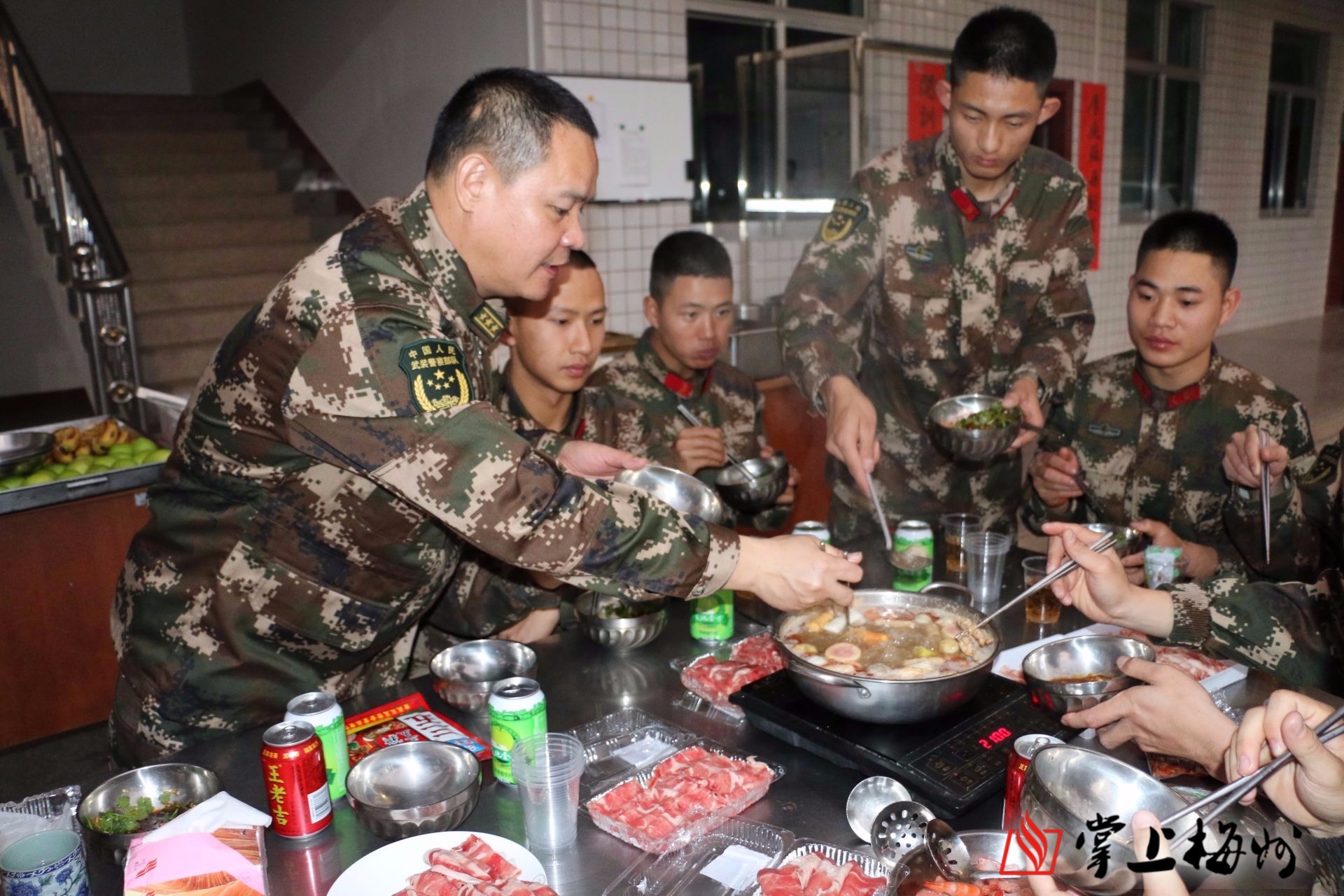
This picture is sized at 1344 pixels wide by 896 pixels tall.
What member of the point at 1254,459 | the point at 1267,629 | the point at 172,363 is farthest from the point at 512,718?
the point at 172,363

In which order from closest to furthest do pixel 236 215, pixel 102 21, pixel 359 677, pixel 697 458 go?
pixel 359 677 < pixel 697 458 < pixel 236 215 < pixel 102 21

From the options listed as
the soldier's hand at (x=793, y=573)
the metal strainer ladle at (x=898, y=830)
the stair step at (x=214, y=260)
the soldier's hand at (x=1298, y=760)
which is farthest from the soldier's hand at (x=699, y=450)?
the stair step at (x=214, y=260)

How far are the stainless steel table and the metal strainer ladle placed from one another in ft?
0.22

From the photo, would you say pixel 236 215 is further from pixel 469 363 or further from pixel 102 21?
pixel 469 363

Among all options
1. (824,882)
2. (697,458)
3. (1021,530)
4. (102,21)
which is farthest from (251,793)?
(102,21)

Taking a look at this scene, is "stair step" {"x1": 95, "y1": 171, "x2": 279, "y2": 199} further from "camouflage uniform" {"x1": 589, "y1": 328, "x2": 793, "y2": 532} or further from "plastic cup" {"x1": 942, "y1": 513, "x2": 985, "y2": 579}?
"plastic cup" {"x1": 942, "y1": 513, "x2": 985, "y2": 579}

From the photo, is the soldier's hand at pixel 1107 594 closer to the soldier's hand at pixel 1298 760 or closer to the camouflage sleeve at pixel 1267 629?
the camouflage sleeve at pixel 1267 629

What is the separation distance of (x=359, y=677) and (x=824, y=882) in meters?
1.13

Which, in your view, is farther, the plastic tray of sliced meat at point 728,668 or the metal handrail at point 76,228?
the metal handrail at point 76,228

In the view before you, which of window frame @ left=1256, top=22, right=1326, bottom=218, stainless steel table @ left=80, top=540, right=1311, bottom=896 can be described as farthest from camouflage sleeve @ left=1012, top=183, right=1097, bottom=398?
window frame @ left=1256, top=22, right=1326, bottom=218

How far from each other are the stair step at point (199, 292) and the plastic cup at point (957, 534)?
501 cm

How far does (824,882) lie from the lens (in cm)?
112

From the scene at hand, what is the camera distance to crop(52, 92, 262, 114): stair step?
727cm

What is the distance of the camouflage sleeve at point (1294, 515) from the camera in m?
2.34
